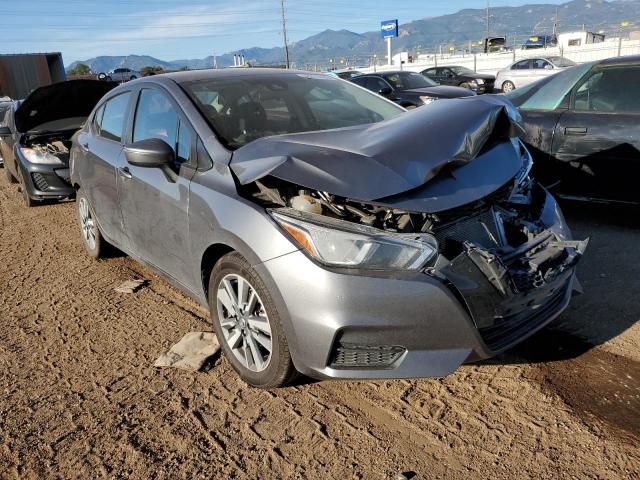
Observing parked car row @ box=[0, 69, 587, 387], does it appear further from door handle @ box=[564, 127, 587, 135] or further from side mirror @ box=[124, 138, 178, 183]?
door handle @ box=[564, 127, 587, 135]

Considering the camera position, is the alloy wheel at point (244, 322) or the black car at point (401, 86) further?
the black car at point (401, 86)

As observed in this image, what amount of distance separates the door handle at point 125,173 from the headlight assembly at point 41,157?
4.02 meters

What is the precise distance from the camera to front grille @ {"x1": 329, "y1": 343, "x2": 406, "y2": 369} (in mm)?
2328

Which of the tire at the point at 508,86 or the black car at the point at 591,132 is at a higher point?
the black car at the point at 591,132

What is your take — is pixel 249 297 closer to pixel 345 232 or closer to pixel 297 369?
pixel 297 369

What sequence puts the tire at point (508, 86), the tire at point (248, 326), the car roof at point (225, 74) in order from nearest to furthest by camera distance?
the tire at point (248, 326), the car roof at point (225, 74), the tire at point (508, 86)

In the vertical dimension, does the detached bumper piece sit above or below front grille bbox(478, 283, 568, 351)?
above

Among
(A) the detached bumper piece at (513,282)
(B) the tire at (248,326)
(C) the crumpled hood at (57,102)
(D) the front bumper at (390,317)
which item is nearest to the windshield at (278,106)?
(B) the tire at (248,326)

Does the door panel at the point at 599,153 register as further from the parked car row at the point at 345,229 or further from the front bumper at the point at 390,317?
the front bumper at the point at 390,317

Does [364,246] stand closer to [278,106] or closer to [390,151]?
[390,151]

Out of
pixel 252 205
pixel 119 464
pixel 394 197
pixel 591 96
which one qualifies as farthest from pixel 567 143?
pixel 119 464

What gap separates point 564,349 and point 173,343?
2.36 meters

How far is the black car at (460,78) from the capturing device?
837 inches

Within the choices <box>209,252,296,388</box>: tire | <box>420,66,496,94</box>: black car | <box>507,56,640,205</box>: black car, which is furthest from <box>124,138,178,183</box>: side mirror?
<box>420,66,496,94</box>: black car
